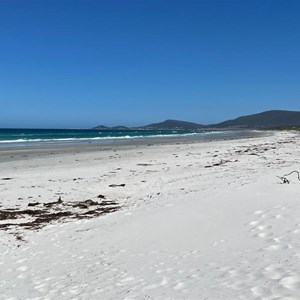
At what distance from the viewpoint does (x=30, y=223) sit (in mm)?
10359

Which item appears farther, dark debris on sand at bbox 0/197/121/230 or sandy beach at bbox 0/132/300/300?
dark debris on sand at bbox 0/197/121/230

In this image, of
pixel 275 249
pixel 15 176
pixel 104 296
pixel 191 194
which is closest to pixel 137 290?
pixel 104 296

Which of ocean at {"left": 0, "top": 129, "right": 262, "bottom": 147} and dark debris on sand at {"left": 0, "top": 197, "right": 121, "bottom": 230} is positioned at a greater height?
ocean at {"left": 0, "top": 129, "right": 262, "bottom": 147}

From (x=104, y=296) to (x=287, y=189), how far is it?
7.99m

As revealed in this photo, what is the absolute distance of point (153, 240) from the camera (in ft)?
26.6

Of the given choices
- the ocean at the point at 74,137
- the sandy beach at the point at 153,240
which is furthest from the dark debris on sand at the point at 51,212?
the ocean at the point at 74,137

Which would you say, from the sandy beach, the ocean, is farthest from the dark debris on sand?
the ocean

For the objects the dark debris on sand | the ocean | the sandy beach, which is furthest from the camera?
the ocean

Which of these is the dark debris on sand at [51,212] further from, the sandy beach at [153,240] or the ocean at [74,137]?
the ocean at [74,137]

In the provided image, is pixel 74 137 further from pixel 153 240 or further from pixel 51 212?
pixel 153 240

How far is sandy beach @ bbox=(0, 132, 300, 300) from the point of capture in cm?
554

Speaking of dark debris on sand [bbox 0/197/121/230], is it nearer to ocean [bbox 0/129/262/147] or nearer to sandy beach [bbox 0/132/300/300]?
sandy beach [bbox 0/132/300/300]

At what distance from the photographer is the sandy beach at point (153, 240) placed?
5.54 m

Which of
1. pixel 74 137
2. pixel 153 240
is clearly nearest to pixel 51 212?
pixel 153 240
